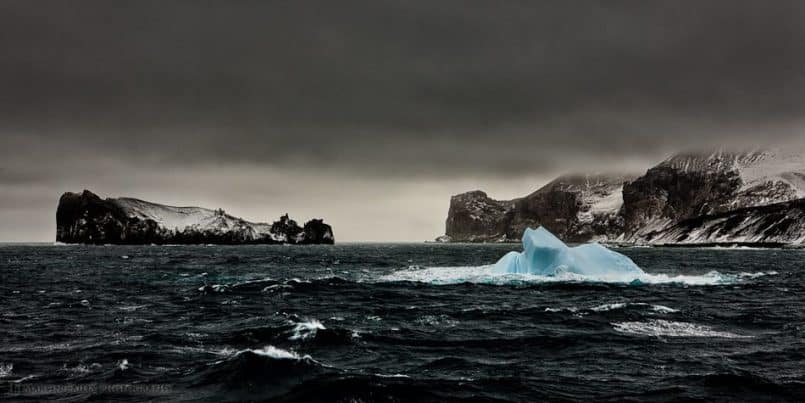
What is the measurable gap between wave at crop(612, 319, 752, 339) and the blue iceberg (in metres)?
28.3

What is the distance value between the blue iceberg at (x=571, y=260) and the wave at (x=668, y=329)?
28.3 meters

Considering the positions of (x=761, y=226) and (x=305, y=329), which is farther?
(x=761, y=226)

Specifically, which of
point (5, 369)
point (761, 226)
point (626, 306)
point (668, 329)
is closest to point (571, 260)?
point (626, 306)

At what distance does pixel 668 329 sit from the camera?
23516 millimetres

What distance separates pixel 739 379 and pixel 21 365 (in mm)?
21190

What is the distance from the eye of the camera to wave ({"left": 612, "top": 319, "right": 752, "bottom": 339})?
879 inches

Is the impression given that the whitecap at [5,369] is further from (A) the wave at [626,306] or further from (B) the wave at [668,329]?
(A) the wave at [626,306]

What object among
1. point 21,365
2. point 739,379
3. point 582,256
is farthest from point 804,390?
point 582,256

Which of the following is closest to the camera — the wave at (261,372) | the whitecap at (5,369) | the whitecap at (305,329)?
the wave at (261,372)

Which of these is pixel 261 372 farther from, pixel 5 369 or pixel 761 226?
pixel 761 226

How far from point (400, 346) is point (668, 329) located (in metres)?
12.3

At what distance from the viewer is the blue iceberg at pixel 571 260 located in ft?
175

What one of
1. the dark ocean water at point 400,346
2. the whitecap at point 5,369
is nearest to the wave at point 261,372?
the dark ocean water at point 400,346

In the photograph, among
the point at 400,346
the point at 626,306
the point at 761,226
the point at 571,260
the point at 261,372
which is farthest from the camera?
the point at 761,226
